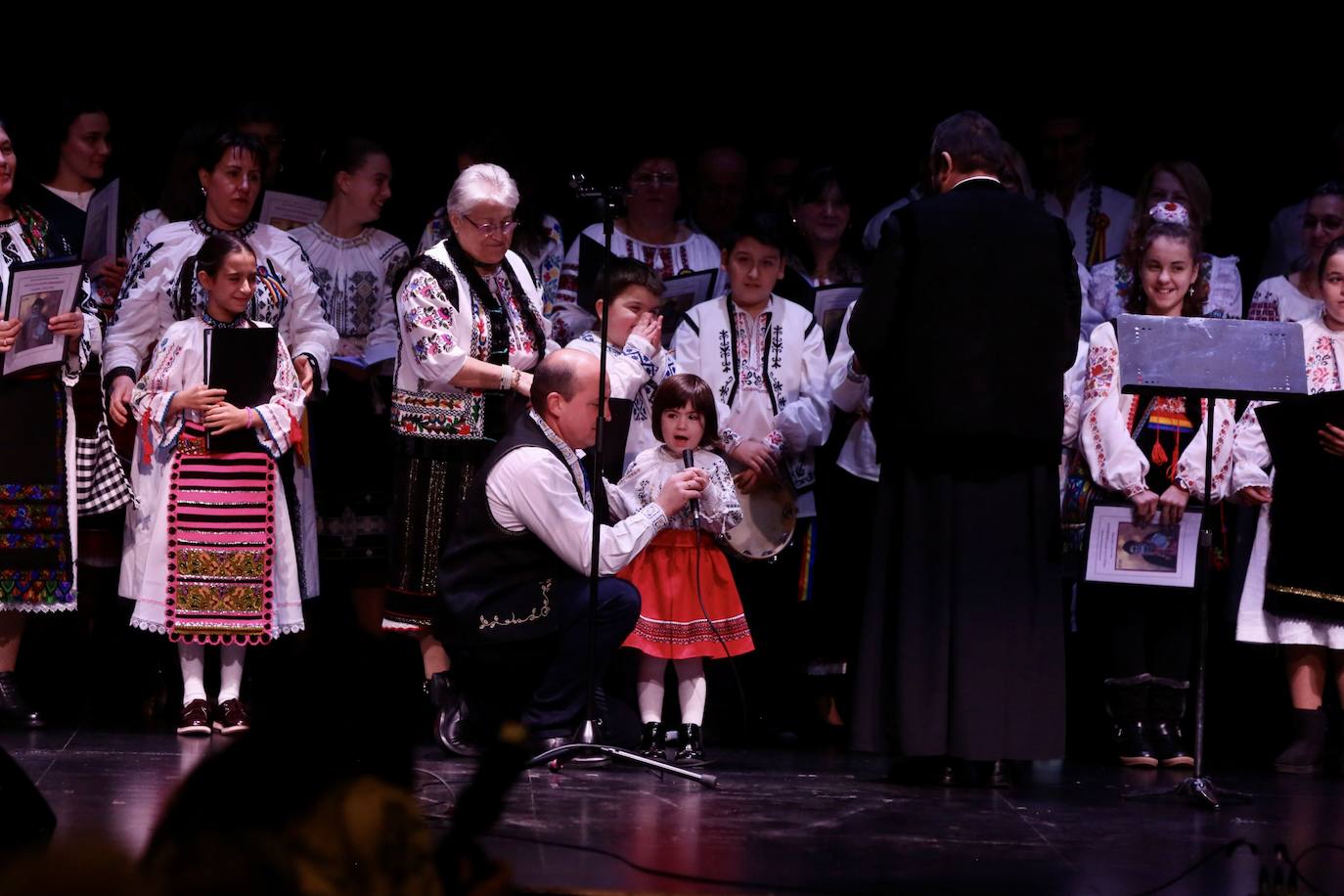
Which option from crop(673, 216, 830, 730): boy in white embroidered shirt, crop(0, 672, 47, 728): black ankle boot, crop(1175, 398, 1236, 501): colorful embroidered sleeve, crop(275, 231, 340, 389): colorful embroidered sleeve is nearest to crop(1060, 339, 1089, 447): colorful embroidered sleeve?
crop(1175, 398, 1236, 501): colorful embroidered sleeve

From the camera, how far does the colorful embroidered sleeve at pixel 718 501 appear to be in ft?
17.0

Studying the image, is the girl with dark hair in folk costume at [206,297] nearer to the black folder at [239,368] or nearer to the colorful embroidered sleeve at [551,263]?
the black folder at [239,368]

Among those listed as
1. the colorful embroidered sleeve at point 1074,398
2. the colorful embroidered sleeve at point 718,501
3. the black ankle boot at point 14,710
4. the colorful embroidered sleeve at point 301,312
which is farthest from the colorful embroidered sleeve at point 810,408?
the black ankle boot at point 14,710

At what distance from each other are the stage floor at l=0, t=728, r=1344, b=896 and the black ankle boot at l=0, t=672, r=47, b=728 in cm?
13

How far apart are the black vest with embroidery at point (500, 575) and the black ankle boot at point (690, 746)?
0.55 meters

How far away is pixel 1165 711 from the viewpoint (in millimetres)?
5316

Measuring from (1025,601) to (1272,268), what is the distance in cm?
252

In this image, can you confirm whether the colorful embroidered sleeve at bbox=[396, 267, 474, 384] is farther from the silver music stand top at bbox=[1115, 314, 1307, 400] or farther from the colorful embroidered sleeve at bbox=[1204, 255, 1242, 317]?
the colorful embroidered sleeve at bbox=[1204, 255, 1242, 317]

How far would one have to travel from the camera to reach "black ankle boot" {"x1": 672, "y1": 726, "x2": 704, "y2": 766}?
16.2 ft

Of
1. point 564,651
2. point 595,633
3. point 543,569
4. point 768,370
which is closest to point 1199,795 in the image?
point 595,633

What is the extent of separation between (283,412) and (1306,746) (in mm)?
3298

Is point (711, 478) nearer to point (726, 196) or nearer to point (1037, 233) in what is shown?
point (1037, 233)

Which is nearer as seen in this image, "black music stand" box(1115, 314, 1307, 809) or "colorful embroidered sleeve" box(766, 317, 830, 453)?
"black music stand" box(1115, 314, 1307, 809)

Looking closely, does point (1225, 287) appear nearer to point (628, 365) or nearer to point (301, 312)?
Answer: point (628, 365)
